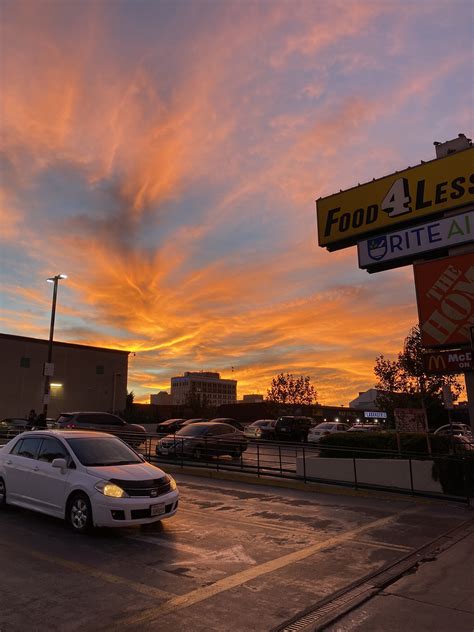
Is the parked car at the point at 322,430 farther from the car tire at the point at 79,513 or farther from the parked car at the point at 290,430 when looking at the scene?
the car tire at the point at 79,513

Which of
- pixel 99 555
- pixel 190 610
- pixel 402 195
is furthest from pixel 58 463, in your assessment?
pixel 402 195

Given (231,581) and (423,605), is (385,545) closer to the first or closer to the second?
(423,605)

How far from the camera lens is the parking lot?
16.5 ft

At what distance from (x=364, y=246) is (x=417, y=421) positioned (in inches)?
245

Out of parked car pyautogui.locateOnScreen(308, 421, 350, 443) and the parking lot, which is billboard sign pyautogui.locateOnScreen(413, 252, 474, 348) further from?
parked car pyautogui.locateOnScreen(308, 421, 350, 443)

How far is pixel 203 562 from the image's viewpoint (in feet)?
22.4

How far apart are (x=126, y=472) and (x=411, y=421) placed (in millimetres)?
9070

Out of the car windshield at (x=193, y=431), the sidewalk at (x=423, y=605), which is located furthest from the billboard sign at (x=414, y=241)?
the sidewalk at (x=423, y=605)

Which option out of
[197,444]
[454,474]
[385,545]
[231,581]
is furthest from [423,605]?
[197,444]

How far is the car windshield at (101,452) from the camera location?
344 inches

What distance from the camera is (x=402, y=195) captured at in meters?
16.3

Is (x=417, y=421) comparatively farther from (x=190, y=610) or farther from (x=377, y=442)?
(x=190, y=610)

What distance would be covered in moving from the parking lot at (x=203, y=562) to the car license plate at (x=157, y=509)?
37cm

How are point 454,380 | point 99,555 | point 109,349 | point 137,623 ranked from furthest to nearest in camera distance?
point 109,349 < point 454,380 < point 99,555 < point 137,623
